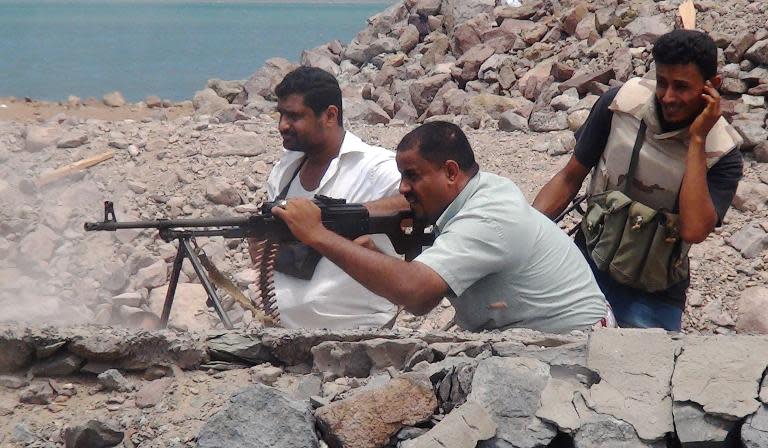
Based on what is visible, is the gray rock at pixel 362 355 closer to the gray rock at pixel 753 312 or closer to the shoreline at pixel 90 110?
the gray rock at pixel 753 312

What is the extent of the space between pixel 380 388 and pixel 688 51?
1664 millimetres

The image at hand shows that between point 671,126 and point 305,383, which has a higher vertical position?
point 671,126

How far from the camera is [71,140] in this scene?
875 centimetres

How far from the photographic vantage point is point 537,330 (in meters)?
3.57

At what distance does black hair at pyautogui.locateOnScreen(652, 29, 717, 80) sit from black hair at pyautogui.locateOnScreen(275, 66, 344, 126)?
1296 mm

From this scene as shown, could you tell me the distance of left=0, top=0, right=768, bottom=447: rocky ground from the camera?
11.3 ft

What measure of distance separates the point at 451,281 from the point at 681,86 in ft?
3.81

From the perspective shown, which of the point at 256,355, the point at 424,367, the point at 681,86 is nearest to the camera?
the point at 424,367

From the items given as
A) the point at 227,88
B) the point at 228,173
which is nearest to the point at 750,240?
the point at 228,173

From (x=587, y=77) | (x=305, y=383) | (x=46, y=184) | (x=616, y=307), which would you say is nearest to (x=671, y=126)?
(x=616, y=307)

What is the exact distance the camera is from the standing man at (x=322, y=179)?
415 cm

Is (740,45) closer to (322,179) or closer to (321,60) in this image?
(322,179)

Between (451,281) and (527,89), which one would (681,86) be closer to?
(451,281)

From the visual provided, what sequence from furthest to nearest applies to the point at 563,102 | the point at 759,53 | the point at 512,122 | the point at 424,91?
1. the point at 424,91
2. the point at 563,102
3. the point at 512,122
4. the point at 759,53
